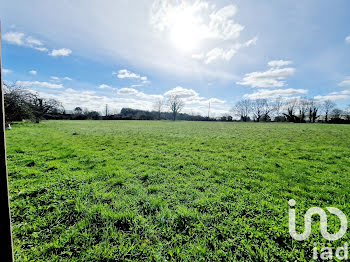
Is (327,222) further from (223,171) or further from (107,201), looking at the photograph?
(107,201)

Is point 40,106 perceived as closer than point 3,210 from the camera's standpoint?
No

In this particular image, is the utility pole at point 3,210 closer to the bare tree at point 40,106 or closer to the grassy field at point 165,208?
the grassy field at point 165,208

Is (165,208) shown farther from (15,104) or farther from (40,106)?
(40,106)

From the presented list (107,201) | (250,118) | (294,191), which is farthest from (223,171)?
(250,118)

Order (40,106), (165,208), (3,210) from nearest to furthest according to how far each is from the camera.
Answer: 1. (3,210)
2. (165,208)
3. (40,106)

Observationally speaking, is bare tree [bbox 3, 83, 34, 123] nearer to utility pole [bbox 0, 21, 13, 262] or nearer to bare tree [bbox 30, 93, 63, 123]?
bare tree [bbox 30, 93, 63, 123]

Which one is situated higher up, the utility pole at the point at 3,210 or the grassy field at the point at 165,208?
the utility pole at the point at 3,210

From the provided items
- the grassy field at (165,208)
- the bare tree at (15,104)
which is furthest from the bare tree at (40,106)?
the grassy field at (165,208)

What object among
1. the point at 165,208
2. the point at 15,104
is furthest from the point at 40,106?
the point at 165,208

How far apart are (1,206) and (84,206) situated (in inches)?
75.6

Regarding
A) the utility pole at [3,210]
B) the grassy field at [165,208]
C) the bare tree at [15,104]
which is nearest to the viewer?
the utility pole at [3,210]

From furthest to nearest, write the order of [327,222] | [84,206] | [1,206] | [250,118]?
[250,118], [84,206], [327,222], [1,206]

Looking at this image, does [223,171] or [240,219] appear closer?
[240,219]

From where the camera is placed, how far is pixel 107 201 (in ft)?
10.3
